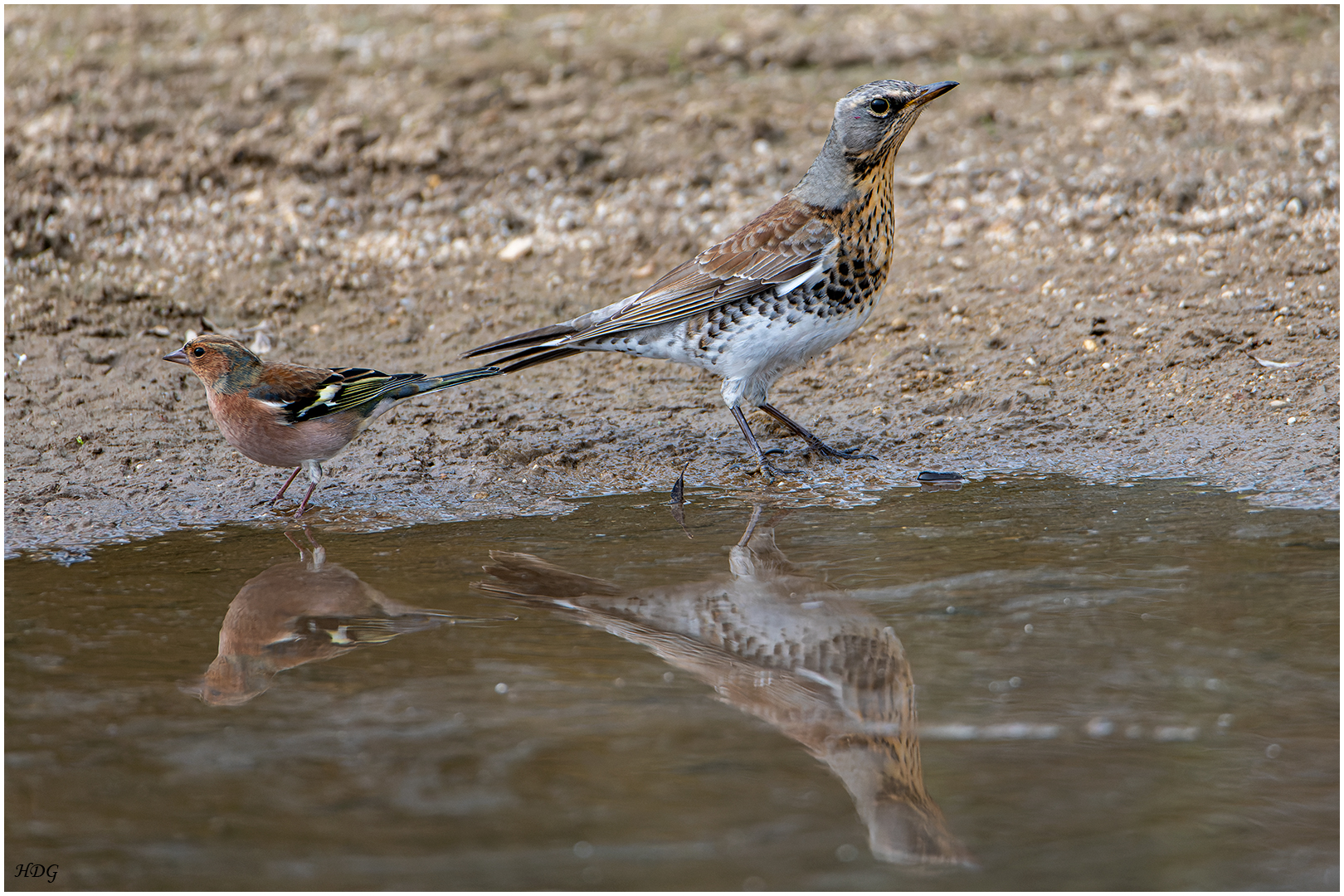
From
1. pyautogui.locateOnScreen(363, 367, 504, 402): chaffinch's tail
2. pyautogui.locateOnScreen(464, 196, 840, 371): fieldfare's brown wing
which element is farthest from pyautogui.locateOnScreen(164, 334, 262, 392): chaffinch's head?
pyautogui.locateOnScreen(464, 196, 840, 371): fieldfare's brown wing

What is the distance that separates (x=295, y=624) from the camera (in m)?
4.36

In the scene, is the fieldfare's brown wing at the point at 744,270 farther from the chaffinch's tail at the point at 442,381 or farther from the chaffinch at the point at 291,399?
the chaffinch at the point at 291,399

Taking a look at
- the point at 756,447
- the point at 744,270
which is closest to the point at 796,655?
the point at 756,447

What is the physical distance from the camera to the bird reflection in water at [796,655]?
10.3ft

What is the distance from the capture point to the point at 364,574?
4.77 meters

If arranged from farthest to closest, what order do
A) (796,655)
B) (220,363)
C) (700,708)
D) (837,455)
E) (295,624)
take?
(837,455) < (220,363) < (295,624) < (796,655) < (700,708)

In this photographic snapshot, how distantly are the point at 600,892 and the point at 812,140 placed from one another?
6.83m

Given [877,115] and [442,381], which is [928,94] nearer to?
[877,115]

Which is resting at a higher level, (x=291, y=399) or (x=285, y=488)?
(x=291, y=399)

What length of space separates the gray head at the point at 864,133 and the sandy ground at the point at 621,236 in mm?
1188

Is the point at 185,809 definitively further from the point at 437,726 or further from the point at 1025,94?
the point at 1025,94

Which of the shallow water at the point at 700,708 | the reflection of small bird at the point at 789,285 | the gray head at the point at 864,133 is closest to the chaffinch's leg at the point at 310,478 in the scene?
the shallow water at the point at 700,708

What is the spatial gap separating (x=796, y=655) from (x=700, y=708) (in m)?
0.47

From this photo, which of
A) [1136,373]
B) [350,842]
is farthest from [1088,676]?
[1136,373]
